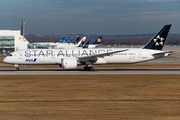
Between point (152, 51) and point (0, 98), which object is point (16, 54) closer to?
point (152, 51)

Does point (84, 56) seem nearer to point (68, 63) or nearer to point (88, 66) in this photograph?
point (88, 66)

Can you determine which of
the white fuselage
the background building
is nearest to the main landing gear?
the white fuselage

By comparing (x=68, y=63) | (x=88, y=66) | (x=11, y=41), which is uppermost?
(x=11, y=41)

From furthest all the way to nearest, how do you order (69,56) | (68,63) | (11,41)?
1. (11,41)
2. (69,56)
3. (68,63)

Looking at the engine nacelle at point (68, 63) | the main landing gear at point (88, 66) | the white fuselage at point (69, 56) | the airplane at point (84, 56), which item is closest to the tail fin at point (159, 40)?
the airplane at point (84, 56)

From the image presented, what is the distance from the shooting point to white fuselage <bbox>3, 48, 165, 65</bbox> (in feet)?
157

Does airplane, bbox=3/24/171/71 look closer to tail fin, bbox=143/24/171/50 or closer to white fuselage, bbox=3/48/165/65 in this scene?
white fuselage, bbox=3/48/165/65

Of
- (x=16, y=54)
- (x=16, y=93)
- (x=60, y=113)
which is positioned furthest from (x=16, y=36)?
(x=60, y=113)

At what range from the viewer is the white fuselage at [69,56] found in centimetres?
4788

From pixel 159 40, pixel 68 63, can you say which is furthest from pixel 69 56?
pixel 159 40

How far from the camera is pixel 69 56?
158 ft

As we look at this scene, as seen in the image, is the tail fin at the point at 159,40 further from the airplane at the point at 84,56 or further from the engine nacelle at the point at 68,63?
the engine nacelle at the point at 68,63

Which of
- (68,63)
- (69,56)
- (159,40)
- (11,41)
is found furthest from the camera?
(11,41)

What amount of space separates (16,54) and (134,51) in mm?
14838
